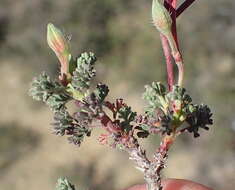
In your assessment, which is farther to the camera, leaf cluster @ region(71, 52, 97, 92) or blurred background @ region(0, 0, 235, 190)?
blurred background @ region(0, 0, 235, 190)

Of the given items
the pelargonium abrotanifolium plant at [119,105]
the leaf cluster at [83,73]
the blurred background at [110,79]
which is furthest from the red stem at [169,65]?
the blurred background at [110,79]

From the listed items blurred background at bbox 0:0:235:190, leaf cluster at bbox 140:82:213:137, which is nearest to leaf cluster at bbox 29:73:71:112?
leaf cluster at bbox 140:82:213:137

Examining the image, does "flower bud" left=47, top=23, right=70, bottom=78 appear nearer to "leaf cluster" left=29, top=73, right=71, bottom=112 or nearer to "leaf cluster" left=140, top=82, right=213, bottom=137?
"leaf cluster" left=29, top=73, right=71, bottom=112

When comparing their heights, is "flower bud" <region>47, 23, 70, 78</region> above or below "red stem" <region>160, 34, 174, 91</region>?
below

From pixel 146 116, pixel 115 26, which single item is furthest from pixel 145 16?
pixel 146 116

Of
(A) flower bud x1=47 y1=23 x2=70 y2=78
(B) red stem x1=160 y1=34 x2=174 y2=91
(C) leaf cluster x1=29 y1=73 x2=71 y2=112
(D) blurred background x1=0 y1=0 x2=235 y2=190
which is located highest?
(D) blurred background x1=0 y1=0 x2=235 y2=190

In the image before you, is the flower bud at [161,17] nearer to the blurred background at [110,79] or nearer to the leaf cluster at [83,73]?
the leaf cluster at [83,73]

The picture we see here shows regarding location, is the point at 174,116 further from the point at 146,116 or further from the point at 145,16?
the point at 145,16
